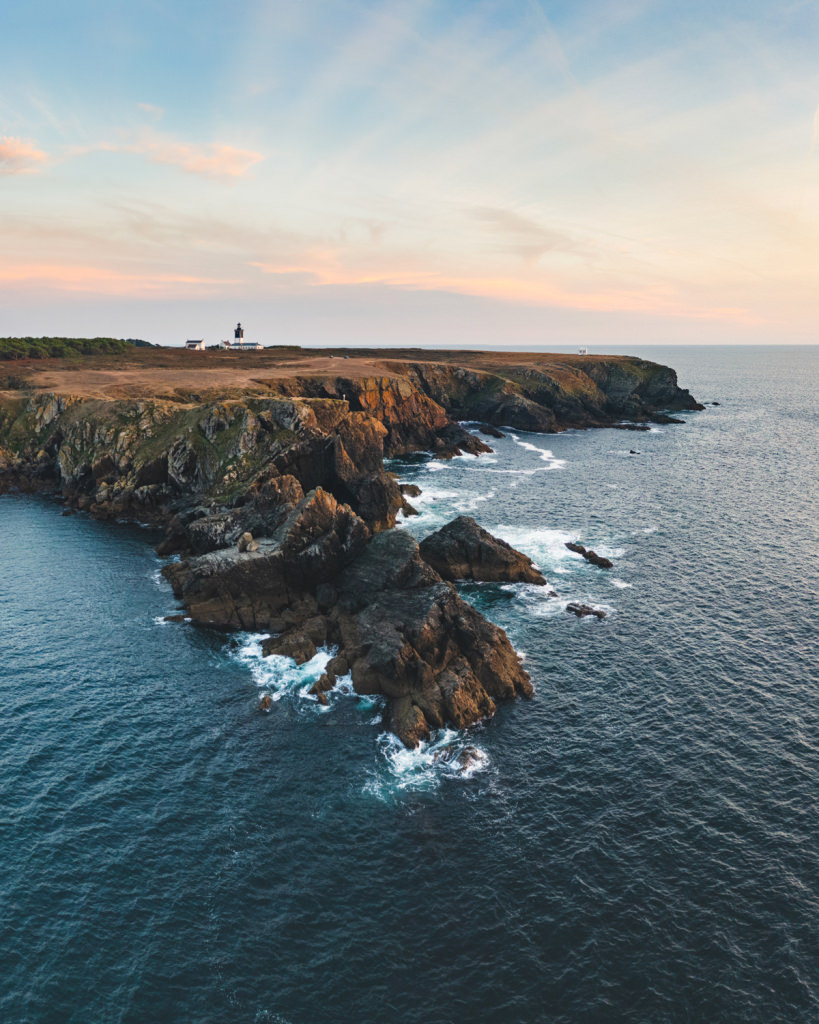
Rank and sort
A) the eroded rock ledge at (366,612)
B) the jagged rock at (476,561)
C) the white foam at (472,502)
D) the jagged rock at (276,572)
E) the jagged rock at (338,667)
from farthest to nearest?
the white foam at (472,502)
the jagged rock at (476,561)
the jagged rock at (276,572)
the jagged rock at (338,667)
the eroded rock ledge at (366,612)

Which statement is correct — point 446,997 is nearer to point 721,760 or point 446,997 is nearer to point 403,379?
point 721,760

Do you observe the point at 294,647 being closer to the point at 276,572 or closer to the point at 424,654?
the point at 276,572

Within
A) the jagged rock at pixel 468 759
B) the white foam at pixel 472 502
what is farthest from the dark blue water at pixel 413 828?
the white foam at pixel 472 502

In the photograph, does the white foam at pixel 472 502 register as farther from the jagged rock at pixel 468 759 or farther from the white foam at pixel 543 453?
→ the jagged rock at pixel 468 759

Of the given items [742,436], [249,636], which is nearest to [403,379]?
[742,436]

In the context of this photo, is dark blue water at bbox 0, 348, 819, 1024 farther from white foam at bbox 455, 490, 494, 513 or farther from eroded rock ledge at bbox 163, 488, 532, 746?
white foam at bbox 455, 490, 494, 513

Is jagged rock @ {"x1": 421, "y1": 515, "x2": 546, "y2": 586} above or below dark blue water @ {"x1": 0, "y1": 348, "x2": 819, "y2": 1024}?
above

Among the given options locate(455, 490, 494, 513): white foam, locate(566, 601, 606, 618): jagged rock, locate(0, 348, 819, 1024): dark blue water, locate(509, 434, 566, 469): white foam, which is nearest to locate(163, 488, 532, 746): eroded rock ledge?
locate(0, 348, 819, 1024): dark blue water
